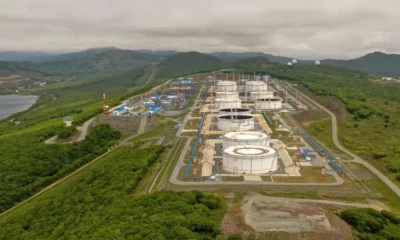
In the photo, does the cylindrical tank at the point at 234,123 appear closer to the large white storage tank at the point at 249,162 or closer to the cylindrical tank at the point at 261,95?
the large white storage tank at the point at 249,162

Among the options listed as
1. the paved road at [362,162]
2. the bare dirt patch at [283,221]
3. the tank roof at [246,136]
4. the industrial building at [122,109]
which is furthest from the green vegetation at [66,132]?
the paved road at [362,162]

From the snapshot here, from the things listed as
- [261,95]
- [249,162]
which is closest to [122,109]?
[261,95]

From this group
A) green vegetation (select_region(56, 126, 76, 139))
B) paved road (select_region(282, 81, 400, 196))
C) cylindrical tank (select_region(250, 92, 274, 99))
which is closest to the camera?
paved road (select_region(282, 81, 400, 196))

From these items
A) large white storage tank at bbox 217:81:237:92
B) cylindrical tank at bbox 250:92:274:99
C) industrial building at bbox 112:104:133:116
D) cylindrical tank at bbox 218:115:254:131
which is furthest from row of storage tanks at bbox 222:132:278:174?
large white storage tank at bbox 217:81:237:92

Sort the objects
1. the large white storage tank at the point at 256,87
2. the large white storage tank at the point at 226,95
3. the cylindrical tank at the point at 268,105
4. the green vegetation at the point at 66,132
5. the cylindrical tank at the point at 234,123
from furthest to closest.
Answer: the large white storage tank at the point at 256,87 < the large white storage tank at the point at 226,95 < the cylindrical tank at the point at 268,105 < the cylindrical tank at the point at 234,123 < the green vegetation at the point at 66,132

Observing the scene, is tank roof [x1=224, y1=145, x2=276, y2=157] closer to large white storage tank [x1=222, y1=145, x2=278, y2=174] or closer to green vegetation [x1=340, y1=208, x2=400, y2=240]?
large white storage tank [x1=222, y1=145, x2=278, y2=174]

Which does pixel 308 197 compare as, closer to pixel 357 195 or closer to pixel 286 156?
pixel 357 195

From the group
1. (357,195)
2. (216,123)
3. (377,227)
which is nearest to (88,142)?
(216,123)
